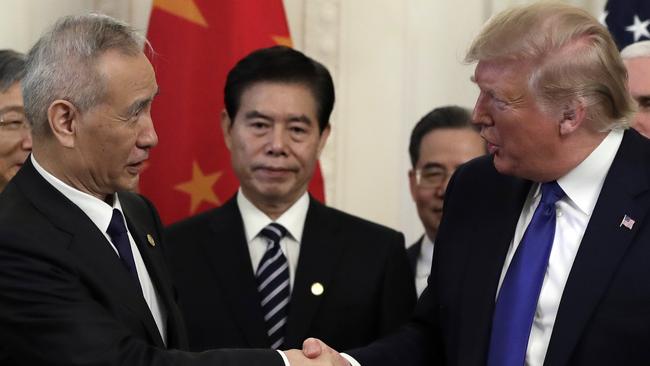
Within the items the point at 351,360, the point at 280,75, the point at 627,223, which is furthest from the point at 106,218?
the point at 627,223

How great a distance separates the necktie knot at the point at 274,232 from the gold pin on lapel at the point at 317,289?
0.53 feet

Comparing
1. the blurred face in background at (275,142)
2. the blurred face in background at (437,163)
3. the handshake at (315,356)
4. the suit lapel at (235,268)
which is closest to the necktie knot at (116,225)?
the handshake at (315,356)

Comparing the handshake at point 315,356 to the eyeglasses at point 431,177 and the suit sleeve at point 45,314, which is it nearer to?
the suit sleeve at point 45,314

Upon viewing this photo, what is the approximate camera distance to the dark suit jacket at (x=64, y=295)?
2.16 m

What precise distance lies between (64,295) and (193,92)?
1.77m

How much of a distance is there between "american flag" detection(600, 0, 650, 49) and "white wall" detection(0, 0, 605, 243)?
15.3 inches

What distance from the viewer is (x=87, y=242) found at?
89.2 inches

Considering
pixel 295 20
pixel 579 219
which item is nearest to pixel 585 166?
pixel 579 219

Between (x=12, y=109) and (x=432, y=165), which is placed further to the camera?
(x=432, y=165)

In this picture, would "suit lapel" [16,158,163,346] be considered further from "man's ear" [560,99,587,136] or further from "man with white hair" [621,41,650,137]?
"man with white hair" [621,41,650,137]

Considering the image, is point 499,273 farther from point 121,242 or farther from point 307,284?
point 121,242

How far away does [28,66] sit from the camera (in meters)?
2.32

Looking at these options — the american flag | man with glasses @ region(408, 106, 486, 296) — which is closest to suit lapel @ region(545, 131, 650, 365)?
man with glasses @ region(408, 106, 486, 296)

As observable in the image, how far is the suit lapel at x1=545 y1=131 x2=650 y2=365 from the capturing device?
7.25ft
